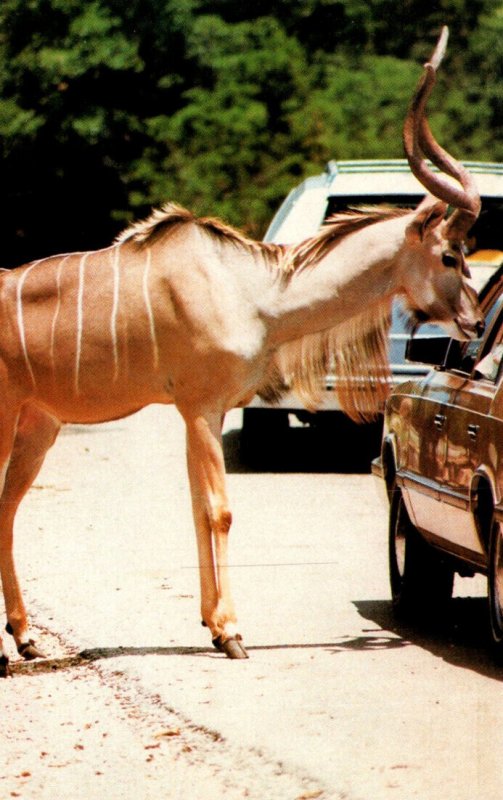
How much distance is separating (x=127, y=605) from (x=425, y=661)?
1.90 metres

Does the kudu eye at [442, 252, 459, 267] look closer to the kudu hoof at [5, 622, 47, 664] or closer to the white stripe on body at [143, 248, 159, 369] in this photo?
the white stripe on body at [143, 248, 159, 369]

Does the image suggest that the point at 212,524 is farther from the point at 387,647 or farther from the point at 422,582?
the point at 422,582

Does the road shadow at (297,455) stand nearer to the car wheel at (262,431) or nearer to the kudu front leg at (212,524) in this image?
the car wheel at (262,431)

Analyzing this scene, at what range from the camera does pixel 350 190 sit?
14.4 metres

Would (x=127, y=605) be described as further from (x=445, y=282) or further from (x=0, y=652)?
(x=445, y=282)

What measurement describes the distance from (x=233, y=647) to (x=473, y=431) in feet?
4.41

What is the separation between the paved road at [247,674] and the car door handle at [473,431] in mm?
924

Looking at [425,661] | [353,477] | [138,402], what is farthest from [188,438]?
Answer: [353,477]

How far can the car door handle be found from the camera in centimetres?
731

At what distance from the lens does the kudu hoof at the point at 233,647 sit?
7.61 meters

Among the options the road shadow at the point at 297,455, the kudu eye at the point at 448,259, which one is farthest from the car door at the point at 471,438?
the road shadow at the point at 297,455

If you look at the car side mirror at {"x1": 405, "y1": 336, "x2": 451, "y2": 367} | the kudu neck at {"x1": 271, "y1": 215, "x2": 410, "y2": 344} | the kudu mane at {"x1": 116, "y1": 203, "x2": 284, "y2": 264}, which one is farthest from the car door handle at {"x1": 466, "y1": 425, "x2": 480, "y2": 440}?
the kudu mane at {"x1": 116, "y1": 203, "x2": 284, "y2": 264}

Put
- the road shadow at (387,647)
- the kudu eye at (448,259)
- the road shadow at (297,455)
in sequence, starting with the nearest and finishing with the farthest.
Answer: the road shadow at (387,647) → the kudu eye at (448,259) → the road shadow at (297,455)

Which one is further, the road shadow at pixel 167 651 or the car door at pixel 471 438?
the road shadow at pixel 167 651
